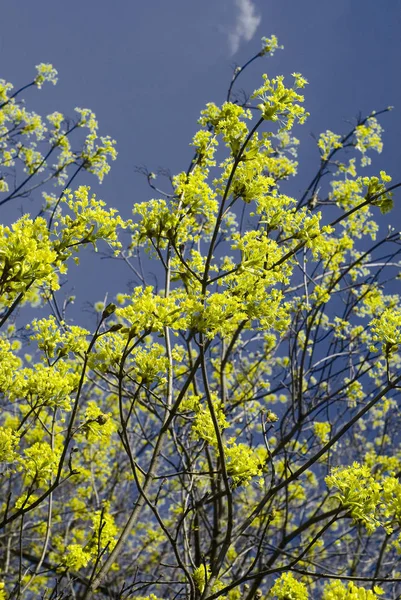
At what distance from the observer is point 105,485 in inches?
347

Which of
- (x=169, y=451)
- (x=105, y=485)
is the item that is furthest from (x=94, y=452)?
(x=169, y=451)

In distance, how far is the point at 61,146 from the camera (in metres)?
6.94

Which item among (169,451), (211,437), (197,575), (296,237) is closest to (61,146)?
(296,237)

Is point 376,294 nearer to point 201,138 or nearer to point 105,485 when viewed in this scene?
point 201,138

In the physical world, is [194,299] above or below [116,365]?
above

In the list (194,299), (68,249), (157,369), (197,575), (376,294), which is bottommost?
(197,575)

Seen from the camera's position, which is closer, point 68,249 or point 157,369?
point 157,369

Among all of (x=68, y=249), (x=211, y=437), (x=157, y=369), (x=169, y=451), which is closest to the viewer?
(x=157, y=369)

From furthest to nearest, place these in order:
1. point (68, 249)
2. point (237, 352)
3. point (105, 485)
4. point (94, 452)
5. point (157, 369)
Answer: point (105, 485)
point (94, 452)
point (237, 352)
point (68, 249)
point (157, 369)

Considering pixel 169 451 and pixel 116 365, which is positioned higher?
pixel 169 451

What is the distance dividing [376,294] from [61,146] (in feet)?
15.0

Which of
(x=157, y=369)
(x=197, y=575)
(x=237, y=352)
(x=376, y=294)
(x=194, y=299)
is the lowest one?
(x=197, y=575)

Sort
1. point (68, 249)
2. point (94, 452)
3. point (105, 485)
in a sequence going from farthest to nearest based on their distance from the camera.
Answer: point (105, 485) < point (94, 452) < point (68, 249)

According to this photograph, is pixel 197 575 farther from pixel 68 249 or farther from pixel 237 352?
pixel 237 352
